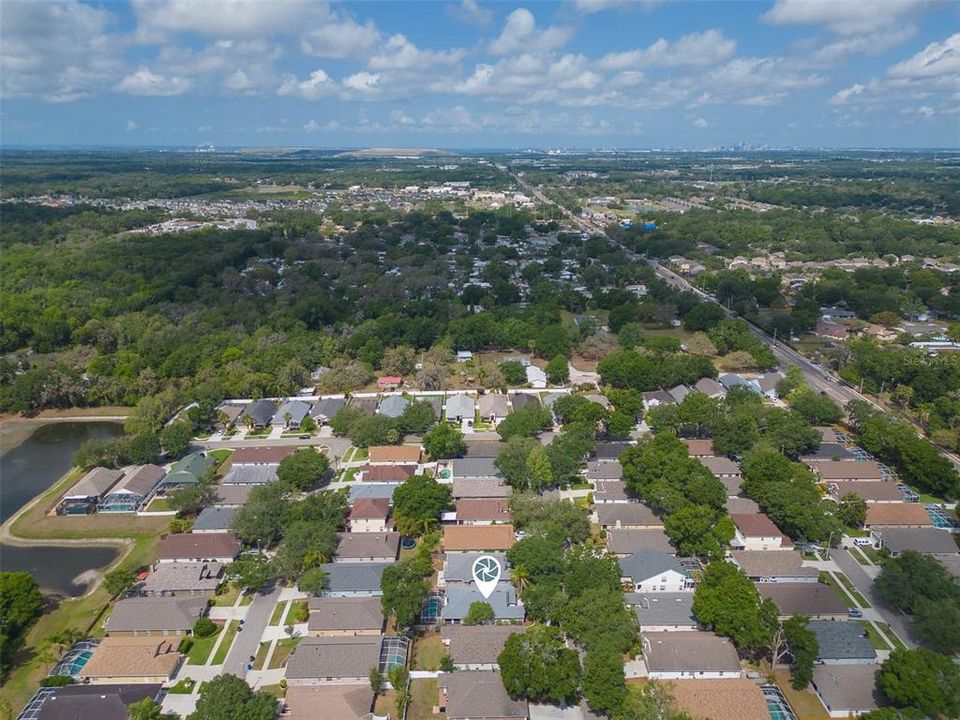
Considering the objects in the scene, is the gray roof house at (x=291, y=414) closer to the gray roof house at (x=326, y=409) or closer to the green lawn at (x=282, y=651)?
the gray roof house at (x=326, y=409)

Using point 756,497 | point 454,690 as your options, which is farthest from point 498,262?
point 454,690

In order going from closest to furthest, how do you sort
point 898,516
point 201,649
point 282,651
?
point 282,651
point 201,649
point 898,516

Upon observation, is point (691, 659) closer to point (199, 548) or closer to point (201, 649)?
point (201, 649)

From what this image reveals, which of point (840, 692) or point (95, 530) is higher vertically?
point (840, 692)

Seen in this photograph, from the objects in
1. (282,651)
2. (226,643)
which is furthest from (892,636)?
(226,643)

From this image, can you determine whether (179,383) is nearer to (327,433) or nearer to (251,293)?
(327,433)

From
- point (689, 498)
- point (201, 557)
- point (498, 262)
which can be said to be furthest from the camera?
point (498, 262)
